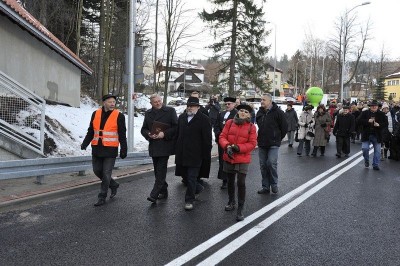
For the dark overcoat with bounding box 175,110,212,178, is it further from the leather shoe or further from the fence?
the fence

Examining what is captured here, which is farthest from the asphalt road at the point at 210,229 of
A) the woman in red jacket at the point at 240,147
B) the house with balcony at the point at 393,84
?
the house with balcony at the point at 393,84

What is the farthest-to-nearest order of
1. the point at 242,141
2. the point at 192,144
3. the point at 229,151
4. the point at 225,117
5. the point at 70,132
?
1. the point at 70,132
2. the point at 225,117
3. the point at 192,144
4. the point at 242,141
5. the point at 229,151

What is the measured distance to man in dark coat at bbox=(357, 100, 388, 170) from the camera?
1052cm

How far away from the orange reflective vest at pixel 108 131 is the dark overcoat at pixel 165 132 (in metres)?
0.51

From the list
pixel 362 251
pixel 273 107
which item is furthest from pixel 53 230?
pixel 273 107

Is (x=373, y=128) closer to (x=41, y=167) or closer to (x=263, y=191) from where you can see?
(x=263, y=191)

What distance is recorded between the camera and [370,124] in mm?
10586

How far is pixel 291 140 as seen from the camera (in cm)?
1588

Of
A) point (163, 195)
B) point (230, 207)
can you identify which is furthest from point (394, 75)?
point (230, 207)

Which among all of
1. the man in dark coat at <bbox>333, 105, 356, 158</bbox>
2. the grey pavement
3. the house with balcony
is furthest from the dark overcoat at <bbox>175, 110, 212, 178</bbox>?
the house with balcony

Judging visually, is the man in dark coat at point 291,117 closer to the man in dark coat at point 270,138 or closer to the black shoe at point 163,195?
the man in dark coat at point 270,138

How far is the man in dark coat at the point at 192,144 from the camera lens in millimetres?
6156

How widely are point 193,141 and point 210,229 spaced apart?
1525mm

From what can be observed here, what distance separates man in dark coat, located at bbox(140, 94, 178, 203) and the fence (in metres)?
3.07
